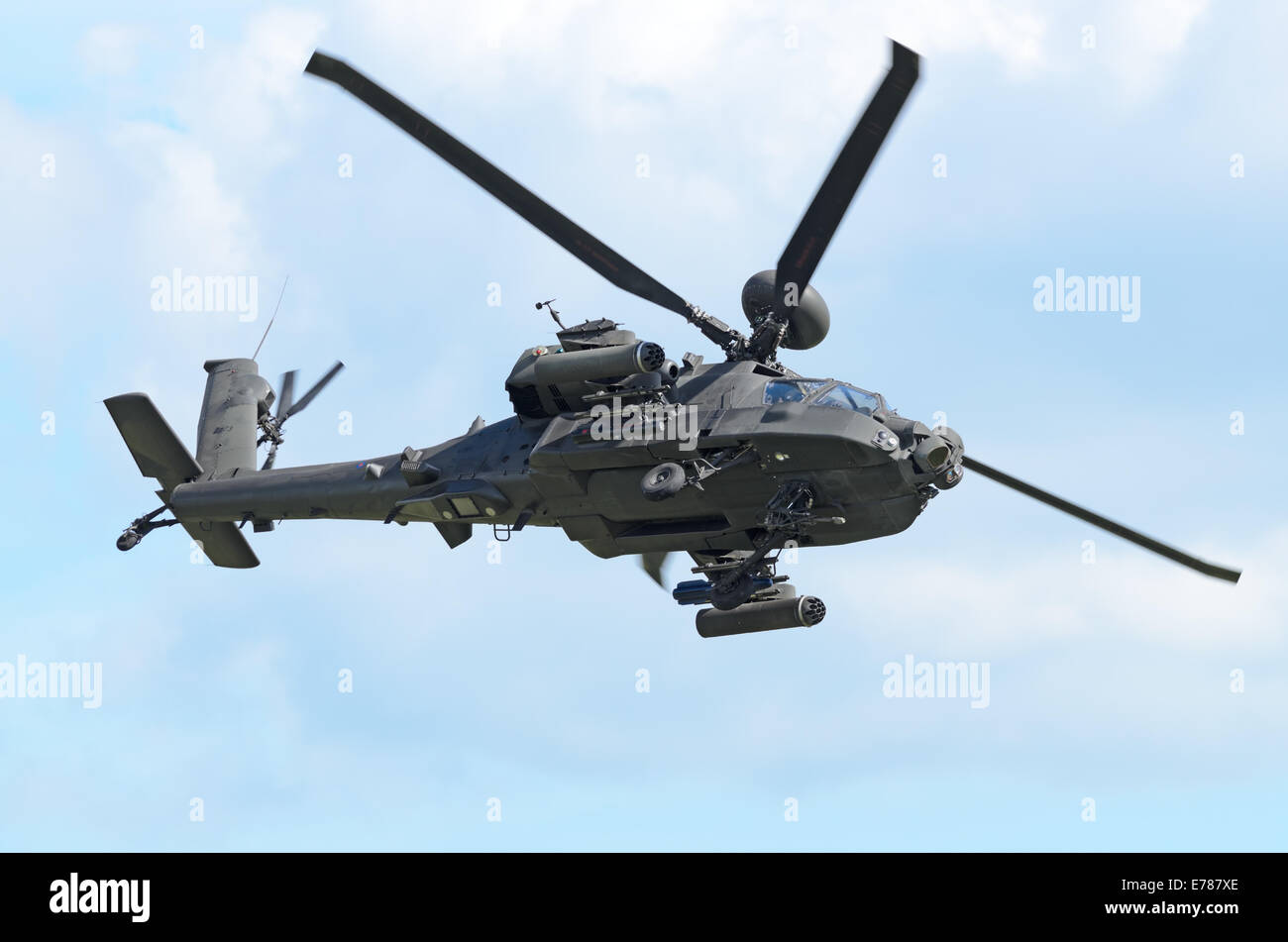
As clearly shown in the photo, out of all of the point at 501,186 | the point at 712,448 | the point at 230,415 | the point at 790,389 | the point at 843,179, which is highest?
the point at 501,186

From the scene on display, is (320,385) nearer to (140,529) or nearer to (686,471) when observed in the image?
(140,529)

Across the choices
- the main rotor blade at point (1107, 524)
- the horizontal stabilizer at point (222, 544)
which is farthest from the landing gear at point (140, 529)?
the main rotor blade at point (1107, 524)

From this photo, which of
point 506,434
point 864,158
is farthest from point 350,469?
point 864,158

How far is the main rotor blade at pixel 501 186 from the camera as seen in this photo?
78.3ft

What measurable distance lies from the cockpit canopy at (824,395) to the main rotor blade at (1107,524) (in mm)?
2336

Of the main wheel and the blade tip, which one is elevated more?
the blade tip

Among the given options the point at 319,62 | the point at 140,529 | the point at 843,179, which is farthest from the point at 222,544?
the point at 843,179

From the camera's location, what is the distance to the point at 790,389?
2375cm

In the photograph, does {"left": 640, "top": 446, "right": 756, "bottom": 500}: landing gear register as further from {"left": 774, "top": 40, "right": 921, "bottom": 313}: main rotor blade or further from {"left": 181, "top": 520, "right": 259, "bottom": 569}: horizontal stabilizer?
{"left": 181, "top": 520, "right": 259, "bottom": 569}: horizontal stabilizer

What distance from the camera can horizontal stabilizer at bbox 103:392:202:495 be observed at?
2930cm

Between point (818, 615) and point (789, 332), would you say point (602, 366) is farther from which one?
point (818, 615)

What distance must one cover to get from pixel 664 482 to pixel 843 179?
475 cm

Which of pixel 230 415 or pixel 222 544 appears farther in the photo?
pixel 230 415

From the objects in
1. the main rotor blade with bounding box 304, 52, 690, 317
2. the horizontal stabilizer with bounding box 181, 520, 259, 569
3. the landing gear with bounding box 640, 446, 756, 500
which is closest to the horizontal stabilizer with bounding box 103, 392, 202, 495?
the horizontal stabilizer with bounding box 181, 520, 259, 569
